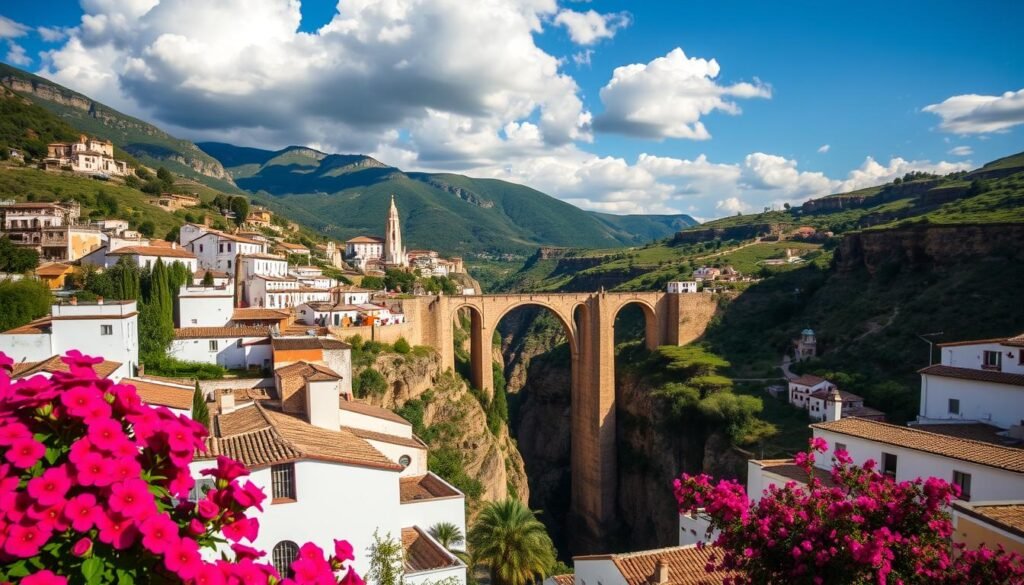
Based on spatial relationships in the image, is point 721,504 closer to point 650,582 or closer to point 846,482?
point 846,482

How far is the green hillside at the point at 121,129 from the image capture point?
12019cm

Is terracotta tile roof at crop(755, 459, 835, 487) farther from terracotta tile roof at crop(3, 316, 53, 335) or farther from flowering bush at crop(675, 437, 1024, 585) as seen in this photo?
terracotta tile roof at crop(3, 316, 53, 335)

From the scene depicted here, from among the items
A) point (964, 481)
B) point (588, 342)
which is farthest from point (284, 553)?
point (588, 342)

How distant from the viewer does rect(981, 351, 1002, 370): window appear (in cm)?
2214

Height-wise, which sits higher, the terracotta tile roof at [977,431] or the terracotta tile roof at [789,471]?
the terracotta tile roof at [977,431]

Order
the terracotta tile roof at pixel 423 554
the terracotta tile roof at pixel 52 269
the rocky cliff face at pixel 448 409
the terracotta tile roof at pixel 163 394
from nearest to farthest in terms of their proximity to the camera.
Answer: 1. the terracotta tile roof at pixel 423 554
2. the terracotta tile roof at pixel 163 394
3. the terracotta tile roof at pixel 52 269
4. the rocky cliff face at pixel 448 409

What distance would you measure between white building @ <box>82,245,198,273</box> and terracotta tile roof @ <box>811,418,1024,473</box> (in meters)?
32.8

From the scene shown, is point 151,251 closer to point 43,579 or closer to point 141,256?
point 141,256

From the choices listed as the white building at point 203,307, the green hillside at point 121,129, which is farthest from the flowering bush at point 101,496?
the green hillside at point 121,129

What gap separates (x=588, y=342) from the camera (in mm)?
46531

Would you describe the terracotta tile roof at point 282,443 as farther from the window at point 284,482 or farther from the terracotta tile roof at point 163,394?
the terracotta tile roof at point 163,394

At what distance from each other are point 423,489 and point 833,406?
2304 centimetres

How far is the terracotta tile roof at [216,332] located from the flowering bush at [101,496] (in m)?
27.1

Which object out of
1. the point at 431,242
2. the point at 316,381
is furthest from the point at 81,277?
the point at 431,242
